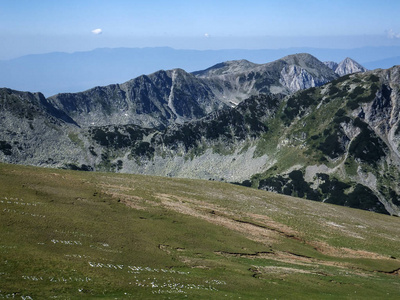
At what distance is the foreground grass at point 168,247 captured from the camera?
4003cm

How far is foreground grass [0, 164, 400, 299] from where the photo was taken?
1576 inches

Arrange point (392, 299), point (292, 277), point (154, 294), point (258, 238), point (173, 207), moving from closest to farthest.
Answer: point (154, 294), point (392, 299), point (292, 277), point (258, 238), point (173, 207)

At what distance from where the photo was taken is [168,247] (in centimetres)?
5819

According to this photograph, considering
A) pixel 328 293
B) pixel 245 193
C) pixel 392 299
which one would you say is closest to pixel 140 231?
pixel 328 293

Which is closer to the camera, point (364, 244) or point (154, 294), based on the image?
point (154, 294)

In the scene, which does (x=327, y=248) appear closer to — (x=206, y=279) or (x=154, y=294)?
Answer: (x=206, y=279)

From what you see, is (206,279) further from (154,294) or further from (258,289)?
(154,294)

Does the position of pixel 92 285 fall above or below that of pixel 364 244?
above

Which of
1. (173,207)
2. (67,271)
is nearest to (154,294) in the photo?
(67,271)

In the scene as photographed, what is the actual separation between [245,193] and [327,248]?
44855 millimetres

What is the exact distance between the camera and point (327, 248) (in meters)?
77.8

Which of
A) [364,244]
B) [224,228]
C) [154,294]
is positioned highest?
[154,294]

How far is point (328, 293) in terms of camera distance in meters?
48.2

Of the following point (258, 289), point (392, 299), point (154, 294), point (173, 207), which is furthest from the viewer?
point (173, 207)
